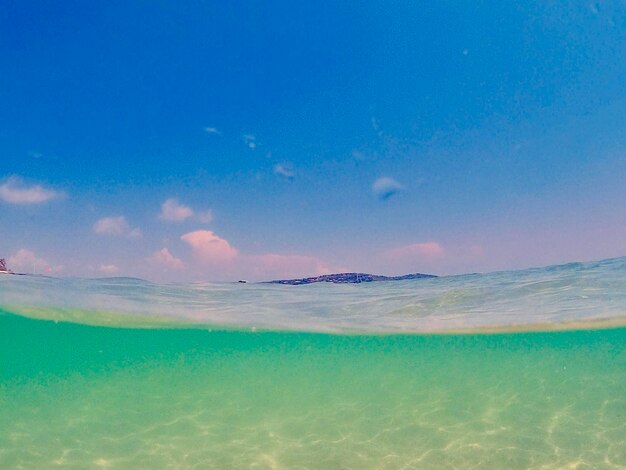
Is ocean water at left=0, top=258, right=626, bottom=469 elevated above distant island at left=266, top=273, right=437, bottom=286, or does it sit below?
below

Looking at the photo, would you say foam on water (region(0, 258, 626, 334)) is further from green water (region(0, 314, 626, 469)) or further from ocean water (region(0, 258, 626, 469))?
green water (region(0, 314, 626, 469))

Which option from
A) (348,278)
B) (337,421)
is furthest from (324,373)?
(337,421)

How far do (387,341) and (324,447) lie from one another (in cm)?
1207

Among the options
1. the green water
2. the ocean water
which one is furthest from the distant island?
the green water

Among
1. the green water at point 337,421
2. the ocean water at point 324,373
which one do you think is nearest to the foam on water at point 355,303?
the ocean water at point 324,373

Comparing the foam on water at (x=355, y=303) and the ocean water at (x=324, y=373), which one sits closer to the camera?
the ocean water at (x=324, y=373)

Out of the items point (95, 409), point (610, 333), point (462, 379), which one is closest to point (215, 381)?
point (95, 409)

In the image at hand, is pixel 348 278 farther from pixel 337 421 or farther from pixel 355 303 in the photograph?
pixel 337 421

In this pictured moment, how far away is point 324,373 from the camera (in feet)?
68.2

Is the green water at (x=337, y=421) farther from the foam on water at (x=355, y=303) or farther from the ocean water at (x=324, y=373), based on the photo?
the foam on water at (x=355, y=303)

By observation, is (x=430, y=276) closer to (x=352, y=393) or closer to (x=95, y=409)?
(x=352, y=393)

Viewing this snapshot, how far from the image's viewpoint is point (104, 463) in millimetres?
8828

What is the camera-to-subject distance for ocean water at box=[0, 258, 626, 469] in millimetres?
9250

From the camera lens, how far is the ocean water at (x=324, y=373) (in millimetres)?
9250
